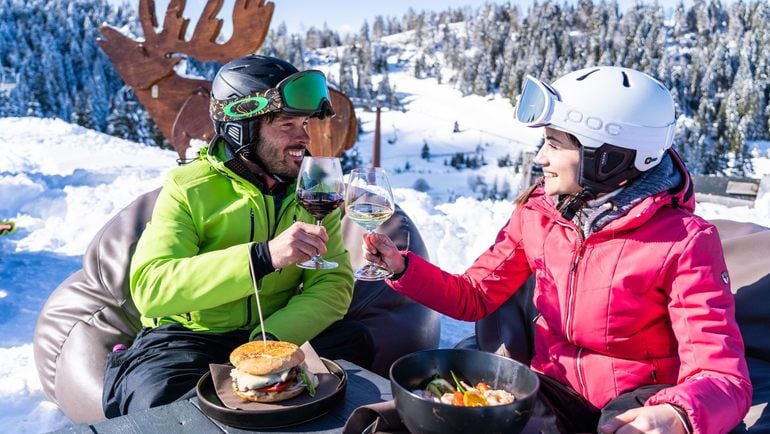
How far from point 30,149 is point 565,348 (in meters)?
16.5

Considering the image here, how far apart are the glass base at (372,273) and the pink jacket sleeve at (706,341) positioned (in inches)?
37.3

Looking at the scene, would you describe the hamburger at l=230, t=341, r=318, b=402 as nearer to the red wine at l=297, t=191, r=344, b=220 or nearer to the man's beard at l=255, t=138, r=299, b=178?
the red wine at l=297, t=191, r=344, b=220

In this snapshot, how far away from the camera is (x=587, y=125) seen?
6.83 ft

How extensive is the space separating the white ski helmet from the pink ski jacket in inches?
6.1

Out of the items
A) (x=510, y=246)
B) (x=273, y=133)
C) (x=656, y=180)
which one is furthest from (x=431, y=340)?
(x=656, y=180)

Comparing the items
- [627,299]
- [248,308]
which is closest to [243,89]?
[248,308]

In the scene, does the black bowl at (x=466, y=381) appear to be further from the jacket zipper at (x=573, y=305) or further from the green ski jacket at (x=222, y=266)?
the green ski jacket at (x=222, y=266)

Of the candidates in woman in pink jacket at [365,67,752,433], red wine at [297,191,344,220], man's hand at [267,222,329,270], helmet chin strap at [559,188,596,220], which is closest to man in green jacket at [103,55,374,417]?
man's hand at [267,222,329,270]

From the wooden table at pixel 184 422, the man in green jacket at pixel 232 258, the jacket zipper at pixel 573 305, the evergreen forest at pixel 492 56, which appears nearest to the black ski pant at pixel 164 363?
the man in green jacket at pixel 232 258

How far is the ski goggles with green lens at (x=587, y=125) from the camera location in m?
2.07

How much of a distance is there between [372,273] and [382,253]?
0.13 meters

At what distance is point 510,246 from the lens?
256 centimetres

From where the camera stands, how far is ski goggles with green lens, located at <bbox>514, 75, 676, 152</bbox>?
2.07 meters

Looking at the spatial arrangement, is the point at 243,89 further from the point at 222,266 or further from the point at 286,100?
the point at 222,266
